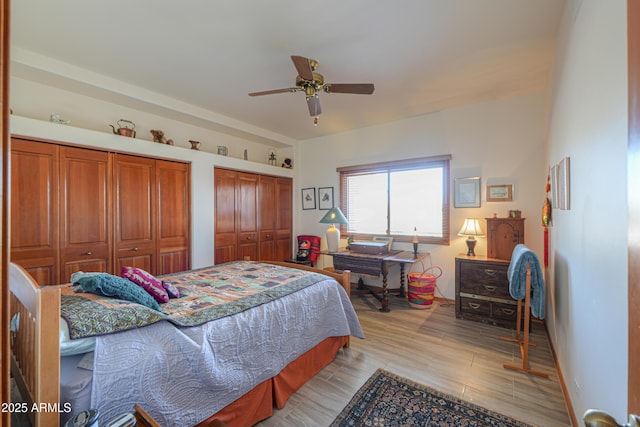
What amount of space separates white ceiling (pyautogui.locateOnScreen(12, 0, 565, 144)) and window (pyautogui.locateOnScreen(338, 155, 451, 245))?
1046 millimetres

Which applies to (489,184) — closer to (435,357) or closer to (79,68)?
(435,357)

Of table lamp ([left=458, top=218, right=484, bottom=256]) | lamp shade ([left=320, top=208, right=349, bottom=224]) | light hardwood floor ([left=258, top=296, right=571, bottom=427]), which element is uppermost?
lamp shade ([left=320, top=208, right=349, bottom=224])

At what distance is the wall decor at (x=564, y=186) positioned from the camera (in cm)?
180

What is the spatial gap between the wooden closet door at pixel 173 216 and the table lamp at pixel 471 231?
12.2 ft

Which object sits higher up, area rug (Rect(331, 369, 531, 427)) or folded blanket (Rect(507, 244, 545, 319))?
folded blanket (Rect(507, 244, 545, 319))

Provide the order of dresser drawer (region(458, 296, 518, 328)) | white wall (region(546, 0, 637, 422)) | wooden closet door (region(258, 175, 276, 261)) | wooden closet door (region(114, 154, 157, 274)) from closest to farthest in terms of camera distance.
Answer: white wall (region(546, 0, 637, 422)), dresser drawer (region(458, 296, 518, 328)), wooden closet door (region(114, 154, 157, 274)), wooden closet door (region(258, 175, 276, 261))

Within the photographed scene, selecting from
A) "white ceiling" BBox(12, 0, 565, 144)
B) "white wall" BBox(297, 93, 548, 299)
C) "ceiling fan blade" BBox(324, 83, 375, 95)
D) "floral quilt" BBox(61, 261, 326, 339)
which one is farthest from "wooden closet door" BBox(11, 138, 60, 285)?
"white wall" BBox(297, 93, 548, 299)

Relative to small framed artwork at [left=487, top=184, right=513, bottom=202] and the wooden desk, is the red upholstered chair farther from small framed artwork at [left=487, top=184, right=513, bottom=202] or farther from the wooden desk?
small framed artwork at [left=487, top=184, right=513, bottom=202]

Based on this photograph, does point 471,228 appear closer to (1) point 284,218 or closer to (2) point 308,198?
(2) point 308,198

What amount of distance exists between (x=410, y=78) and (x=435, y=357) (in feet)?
9.28

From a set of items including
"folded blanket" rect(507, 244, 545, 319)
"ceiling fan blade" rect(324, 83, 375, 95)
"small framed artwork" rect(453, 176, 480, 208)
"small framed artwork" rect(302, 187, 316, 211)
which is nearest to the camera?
"folded blanket" rect(507, 244, 545, 319)

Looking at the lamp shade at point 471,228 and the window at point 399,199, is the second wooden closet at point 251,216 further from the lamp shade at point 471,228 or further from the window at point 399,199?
the lamp shade at point 471,228

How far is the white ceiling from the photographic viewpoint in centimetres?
192

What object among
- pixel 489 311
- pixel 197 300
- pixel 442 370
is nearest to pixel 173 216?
pixel 197 300
